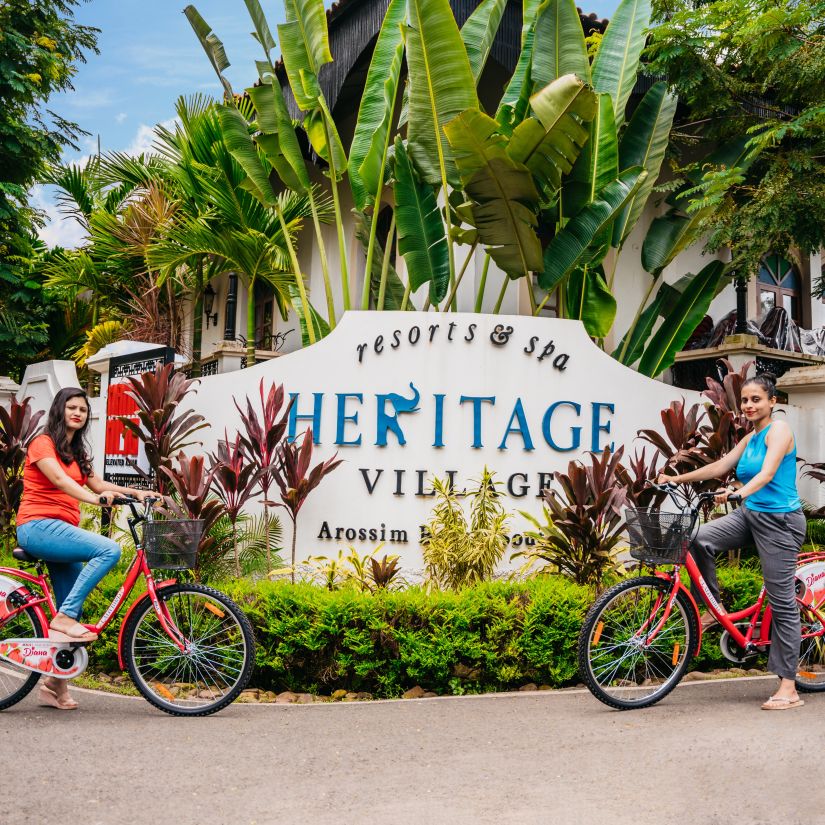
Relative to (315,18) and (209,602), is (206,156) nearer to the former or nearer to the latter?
(315,18)

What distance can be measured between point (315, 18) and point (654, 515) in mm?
6675

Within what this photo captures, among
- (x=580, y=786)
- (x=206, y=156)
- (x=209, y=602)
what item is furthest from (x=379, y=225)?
(x=580, y=786)

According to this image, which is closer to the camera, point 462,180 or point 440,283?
point 462,180

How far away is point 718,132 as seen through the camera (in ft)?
35.3

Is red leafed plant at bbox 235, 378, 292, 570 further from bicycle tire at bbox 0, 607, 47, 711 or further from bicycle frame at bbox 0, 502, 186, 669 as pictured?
bicycle tire at bbox 0, 607, 47, 711

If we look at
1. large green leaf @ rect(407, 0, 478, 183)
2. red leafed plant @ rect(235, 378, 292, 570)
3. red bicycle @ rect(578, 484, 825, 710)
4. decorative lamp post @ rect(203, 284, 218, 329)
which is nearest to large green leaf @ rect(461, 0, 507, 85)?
large green leaf @ rect(407, 0, 478, 183)

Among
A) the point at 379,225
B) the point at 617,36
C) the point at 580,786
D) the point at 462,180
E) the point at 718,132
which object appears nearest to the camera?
the point at 580,786

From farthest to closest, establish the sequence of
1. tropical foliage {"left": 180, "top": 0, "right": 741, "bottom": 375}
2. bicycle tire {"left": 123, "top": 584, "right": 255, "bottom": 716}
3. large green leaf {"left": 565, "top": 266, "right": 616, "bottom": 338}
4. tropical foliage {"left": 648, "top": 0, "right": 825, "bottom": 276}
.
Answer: large green leaf {"left": 565, "top": 266, "right": 616, "bottom": 338}, tropical foliage {"left": 648, "top": 0, "right": 825, "bottom": 276}, tropical foliage {"left": 180, "top": 0, "right": 741, "bottom": 375}, bicycle tire {"left": 123, "top": 584, "right": 255, "bottom": 716}

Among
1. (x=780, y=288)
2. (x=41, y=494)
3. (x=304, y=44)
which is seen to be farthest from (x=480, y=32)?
(x=780, y=288)

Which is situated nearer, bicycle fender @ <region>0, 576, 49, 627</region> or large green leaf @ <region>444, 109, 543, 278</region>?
bicycle fender @ <region>0, 576, 49, 627</region>

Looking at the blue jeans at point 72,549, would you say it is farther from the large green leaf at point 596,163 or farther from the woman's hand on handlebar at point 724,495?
the large green leaf at point 596,163

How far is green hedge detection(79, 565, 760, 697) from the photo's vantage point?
19.7 feet

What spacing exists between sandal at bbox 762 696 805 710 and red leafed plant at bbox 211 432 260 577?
4.13 metres

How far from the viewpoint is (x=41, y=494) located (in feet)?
17.3
